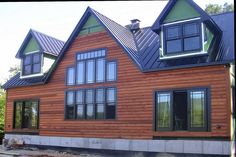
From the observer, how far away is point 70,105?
20891 millimetres

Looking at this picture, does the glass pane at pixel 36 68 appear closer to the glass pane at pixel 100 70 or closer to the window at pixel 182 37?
the glass pane at pixel 100 70

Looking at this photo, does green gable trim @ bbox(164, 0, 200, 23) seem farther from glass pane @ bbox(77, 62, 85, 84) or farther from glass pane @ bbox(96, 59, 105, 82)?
glass pane @ bbox(77, 62, 85, 84)

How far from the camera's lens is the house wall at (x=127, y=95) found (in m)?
15.0

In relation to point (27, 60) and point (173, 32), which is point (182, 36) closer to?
point (173, 32)

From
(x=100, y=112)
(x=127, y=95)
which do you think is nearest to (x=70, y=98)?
(x=100, y=112)

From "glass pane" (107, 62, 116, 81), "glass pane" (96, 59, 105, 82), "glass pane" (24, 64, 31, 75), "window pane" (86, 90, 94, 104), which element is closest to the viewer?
"glass pane" (107, 62, 116, 81)

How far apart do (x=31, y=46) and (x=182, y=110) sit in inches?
506

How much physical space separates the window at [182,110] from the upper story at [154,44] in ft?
4.60

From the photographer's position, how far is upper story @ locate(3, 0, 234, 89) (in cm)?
1614

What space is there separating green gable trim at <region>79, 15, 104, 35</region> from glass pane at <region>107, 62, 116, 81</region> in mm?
2424

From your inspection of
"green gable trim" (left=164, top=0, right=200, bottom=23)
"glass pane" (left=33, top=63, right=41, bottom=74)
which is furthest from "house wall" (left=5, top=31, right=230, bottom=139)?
"green gable trim" (left=164, top=0, right=200, bottom=23)

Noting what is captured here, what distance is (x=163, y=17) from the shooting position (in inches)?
675

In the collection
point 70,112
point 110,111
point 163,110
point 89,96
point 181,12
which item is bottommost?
point 70,112

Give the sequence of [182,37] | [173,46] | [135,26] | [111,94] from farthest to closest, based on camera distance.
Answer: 1. [135,26]
2. [111,94]
3. [173,46]
4. [182,37]
